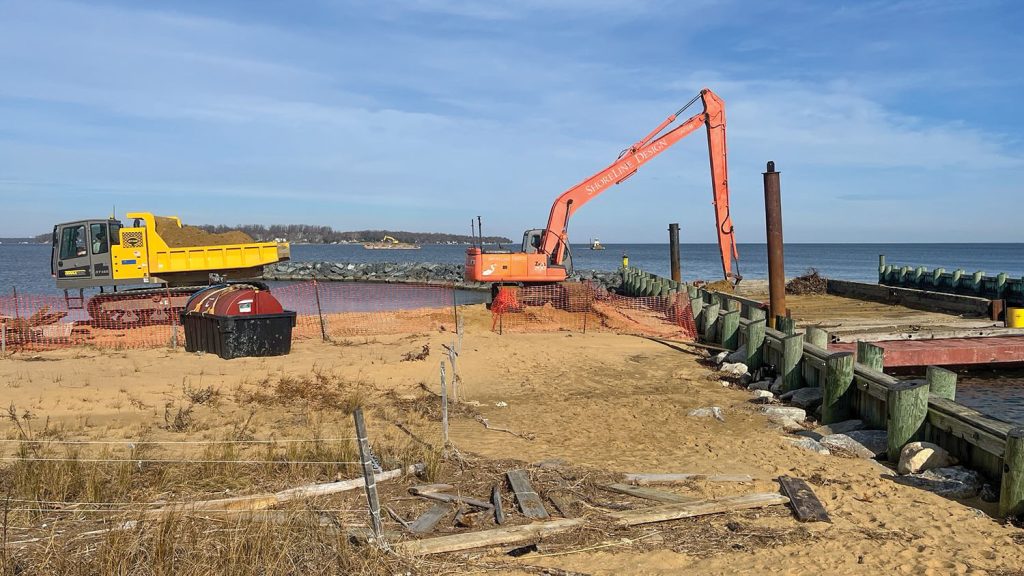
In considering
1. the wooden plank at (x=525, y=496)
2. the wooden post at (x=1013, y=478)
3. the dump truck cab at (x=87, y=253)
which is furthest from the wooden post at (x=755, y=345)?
the dump truck cab at (x=87, y=253)

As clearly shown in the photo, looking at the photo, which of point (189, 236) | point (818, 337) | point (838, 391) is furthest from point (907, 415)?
point (189, 236)

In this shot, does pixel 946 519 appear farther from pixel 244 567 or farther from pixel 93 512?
pixel 93 512

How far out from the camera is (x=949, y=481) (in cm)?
734

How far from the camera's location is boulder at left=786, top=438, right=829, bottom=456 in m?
8.77

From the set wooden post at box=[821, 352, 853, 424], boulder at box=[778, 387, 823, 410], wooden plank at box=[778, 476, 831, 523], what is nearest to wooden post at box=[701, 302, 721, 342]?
boulder at box=[778, 387, 823, 410]

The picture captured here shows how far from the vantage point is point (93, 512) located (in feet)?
20.1

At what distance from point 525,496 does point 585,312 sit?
13.5 metres

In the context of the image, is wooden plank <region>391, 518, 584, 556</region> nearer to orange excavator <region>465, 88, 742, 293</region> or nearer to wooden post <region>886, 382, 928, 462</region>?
wooden post <region>886, 382, 928, 462</region>

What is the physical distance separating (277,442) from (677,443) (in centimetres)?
460

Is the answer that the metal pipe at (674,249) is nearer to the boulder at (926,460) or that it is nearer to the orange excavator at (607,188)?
the orange excavator at (607,188)

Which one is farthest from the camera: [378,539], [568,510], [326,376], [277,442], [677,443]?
[326,376]

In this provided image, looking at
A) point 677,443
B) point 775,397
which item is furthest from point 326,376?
point 775,397

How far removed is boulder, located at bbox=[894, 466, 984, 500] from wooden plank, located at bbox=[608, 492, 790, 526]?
1.64m

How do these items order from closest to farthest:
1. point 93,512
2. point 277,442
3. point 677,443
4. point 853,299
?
point 93,512 < point 277,442 < point 677,443 < point 853,299
